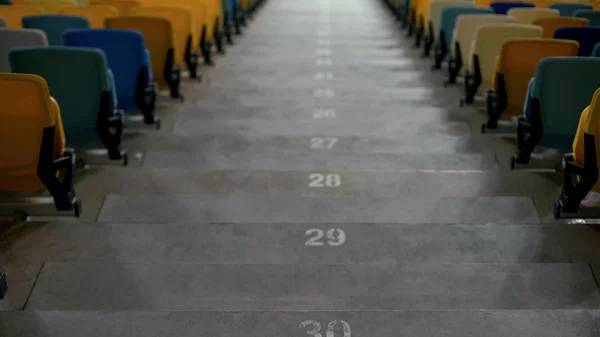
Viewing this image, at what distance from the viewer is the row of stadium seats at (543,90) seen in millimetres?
3115

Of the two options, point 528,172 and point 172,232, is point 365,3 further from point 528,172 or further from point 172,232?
Result: point 172,232

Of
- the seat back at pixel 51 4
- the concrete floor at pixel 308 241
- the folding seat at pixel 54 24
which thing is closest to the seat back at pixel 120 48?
the concrete floor at pixel 308 241

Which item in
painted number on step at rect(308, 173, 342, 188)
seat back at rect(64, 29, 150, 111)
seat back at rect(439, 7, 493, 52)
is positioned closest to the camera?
painted number on step at rect(308, 173, 342, 188)

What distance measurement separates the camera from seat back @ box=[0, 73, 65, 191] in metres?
2.82

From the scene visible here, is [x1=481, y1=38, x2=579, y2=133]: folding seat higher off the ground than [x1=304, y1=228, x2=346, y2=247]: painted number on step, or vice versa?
[x1=481, y1=38, x2=579, y2=133]: folding seat

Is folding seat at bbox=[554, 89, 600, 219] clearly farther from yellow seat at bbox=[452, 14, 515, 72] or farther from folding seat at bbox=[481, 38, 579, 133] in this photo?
yellow seat at bbox=[452, 14, 515, 72]

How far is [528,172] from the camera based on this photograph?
398cm

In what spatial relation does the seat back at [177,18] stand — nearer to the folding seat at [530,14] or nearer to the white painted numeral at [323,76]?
the white painted numeral at [323,76]

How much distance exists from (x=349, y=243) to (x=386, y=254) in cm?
18

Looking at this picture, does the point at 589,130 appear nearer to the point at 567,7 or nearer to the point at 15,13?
the point at 15,13

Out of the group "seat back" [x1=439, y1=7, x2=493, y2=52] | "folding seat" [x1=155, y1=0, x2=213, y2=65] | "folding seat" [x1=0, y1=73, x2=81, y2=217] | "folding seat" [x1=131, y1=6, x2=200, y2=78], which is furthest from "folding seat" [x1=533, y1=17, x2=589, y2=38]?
"folding seat" [x1=0, y1=73, x2=81, y2=217]

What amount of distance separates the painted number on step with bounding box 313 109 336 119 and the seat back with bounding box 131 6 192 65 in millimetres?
1456

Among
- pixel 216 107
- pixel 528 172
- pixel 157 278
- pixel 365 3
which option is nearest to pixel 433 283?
pixel 157 278

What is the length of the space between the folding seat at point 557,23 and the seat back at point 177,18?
126 inches
